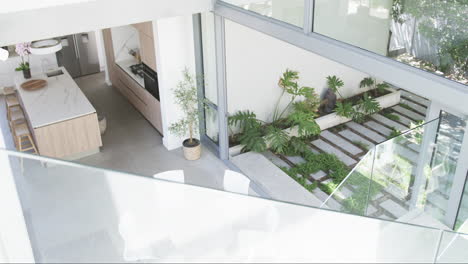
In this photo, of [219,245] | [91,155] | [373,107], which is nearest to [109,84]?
[91,155]

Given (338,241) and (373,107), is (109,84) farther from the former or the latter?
(338,241)

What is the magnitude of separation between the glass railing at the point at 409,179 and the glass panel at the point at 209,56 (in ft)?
10.7

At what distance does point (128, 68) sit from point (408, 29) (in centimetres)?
705

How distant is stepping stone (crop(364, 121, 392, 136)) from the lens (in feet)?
31.8

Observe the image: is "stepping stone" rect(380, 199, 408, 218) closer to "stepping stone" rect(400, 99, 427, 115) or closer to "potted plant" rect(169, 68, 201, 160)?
"potted plant" rect(169, 68, 201, 160)

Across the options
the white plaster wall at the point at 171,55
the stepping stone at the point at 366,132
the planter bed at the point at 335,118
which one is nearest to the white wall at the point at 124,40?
the white plaster wall at the point at 171,55

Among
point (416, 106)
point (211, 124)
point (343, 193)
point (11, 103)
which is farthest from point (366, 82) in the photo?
point (11, 103)

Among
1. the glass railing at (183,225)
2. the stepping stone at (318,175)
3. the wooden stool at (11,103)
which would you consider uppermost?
the glass railing at (183,225)

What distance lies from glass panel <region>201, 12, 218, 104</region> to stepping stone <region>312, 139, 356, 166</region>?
2.44 metres

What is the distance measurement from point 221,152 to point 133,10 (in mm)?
3113

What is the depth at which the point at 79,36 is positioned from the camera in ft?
37.7

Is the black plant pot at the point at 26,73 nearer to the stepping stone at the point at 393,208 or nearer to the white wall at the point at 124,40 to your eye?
the white wall at the point at 124,40

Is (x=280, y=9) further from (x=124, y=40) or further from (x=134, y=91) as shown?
(x=124, y=40)

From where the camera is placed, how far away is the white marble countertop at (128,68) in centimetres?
957
